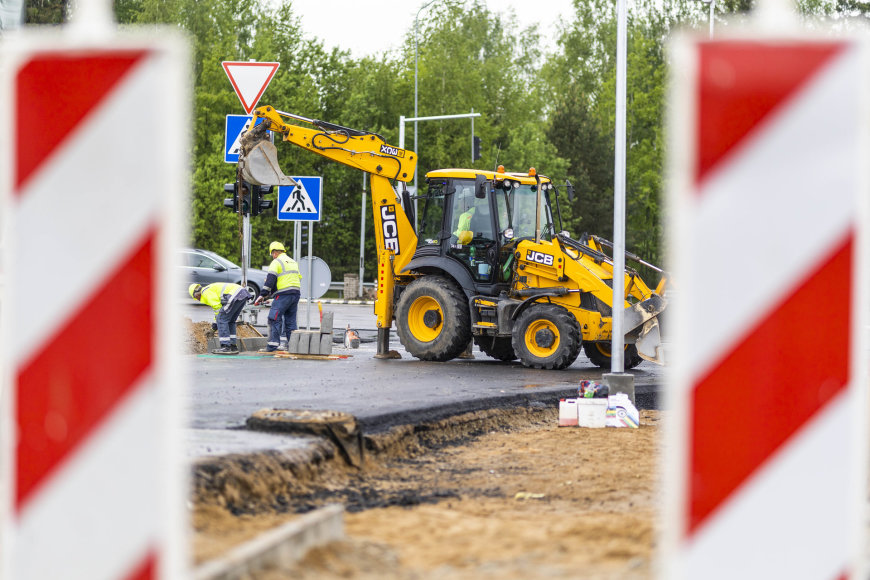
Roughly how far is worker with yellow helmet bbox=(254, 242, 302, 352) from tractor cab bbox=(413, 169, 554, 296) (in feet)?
7.47

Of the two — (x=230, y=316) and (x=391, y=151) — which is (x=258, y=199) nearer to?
(x=230, y=316)

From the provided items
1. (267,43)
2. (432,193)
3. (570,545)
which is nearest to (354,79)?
(267,43)

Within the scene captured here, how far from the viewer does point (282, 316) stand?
62.9 ft

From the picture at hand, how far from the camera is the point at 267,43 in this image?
5156 cm

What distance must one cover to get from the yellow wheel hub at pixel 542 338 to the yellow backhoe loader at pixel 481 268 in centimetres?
1

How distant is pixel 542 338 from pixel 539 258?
1.19 m

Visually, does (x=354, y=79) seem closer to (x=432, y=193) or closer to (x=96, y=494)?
(x=432, y=193)

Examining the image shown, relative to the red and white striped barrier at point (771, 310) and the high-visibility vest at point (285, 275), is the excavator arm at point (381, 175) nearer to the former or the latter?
the high-visibility vest at point (285, 275)

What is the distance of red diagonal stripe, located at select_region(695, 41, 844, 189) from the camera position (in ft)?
7.20

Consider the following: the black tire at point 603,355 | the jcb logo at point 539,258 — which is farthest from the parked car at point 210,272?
the jcb logo at point 539,258

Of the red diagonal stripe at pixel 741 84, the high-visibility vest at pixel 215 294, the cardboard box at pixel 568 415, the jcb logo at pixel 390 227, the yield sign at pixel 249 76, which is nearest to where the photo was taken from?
the red diagonal stripe at pixel 741 84

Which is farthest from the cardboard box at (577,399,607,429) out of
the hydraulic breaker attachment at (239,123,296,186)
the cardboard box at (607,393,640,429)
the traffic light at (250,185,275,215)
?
the traffic light at (250,185,275,215)

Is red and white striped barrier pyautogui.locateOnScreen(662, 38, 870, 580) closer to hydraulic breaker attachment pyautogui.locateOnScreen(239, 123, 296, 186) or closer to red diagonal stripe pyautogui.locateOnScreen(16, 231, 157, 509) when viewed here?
red diagonal stripe pyautogui.locateOnScreen(16, 231, 157, 509)

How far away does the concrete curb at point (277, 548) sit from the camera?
12.7 ft
